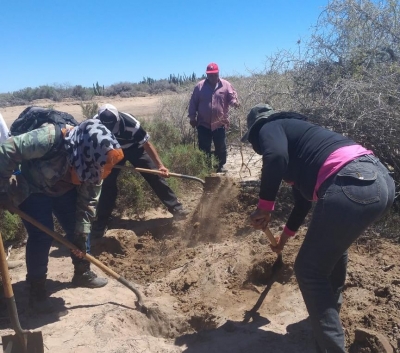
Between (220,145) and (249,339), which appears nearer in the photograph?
(249,339)

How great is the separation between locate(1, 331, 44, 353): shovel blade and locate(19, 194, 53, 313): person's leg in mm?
719

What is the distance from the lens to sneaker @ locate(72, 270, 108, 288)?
15.2 feet

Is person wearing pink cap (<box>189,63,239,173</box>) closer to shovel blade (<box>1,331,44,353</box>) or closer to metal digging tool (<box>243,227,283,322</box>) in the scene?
metal digging tool (<box>243,227,283,322</box>)

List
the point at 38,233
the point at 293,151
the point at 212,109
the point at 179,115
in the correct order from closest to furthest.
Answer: the point at 293,151 → the point at 38,233 → the point at 212,109 → the point at 179,115

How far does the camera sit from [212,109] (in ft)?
27.7

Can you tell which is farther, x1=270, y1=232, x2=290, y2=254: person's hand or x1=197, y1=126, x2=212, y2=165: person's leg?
x1=197, y1=126, x2=212, y2=165: person's leg

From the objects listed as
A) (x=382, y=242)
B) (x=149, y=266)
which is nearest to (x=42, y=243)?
(x=149, y=266)

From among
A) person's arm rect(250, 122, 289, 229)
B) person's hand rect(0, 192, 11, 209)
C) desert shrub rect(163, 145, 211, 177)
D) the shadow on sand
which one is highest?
person's arm rect(250, 122, 289, 229)

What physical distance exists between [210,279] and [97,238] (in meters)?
1.99

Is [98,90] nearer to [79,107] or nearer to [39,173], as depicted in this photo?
[79,107]

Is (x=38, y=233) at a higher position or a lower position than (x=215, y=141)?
lower

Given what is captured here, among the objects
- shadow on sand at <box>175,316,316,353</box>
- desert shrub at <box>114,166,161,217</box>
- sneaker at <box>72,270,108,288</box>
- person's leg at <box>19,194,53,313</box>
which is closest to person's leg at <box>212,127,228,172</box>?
desert shrub at <box>114,166,161,217</box>

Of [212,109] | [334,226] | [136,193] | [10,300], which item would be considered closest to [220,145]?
[212,109]

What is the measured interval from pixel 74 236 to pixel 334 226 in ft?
7.76
